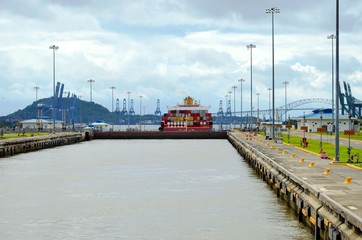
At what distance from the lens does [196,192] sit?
158 feet

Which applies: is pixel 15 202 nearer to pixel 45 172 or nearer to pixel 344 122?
pixel 45 172

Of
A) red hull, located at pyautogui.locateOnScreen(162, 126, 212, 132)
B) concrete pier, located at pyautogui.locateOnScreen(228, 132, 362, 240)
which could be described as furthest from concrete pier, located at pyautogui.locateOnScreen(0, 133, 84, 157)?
concrete pier, located at pyautogui.locateOnScreen(228, 132, 362, 240)

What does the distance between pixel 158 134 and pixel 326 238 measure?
441ft

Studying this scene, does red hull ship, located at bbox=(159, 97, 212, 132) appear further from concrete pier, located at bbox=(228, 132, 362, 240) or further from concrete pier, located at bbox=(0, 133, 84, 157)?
concrete pier, located at bbox=(228, 132, 362, 240)

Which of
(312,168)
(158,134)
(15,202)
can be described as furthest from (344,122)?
(15,202)

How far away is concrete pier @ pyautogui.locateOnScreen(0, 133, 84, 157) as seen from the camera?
94919 millimetres

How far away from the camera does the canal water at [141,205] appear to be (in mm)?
33000

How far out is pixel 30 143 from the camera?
4296 inches

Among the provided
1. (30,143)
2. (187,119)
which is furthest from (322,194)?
(187,119)

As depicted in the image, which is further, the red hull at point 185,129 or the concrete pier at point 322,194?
the red hull at point 185,129

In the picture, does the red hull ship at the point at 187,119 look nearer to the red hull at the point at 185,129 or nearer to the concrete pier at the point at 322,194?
the red hull at the point at 185,129

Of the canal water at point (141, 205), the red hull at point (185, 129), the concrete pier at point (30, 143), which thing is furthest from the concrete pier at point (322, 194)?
the red hull at point (185, 129)

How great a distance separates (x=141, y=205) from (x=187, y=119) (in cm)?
13714

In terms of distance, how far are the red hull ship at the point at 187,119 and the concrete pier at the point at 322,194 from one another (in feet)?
401
